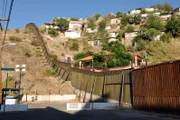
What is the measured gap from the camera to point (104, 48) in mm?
80000

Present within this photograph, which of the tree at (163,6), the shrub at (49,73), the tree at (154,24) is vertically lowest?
the shrub at (49,73)

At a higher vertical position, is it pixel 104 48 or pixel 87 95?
pixel 104 48

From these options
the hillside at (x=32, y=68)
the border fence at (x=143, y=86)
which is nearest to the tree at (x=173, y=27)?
the hillside at (x=32, y=68)

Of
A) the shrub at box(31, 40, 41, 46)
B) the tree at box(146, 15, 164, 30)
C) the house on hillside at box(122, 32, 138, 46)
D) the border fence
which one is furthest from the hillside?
the tree at box(146, 15, 164, 30)

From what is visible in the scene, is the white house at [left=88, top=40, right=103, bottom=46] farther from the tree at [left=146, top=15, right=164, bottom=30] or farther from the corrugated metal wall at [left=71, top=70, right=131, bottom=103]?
the corrugated metal wall at [left=71, top=70, right=131, bottom=103]

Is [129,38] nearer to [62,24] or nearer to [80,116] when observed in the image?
[62,24]

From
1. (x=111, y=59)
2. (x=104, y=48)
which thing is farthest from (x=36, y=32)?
(x=111, y=59)

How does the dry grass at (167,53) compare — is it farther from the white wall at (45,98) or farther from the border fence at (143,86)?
the white wall at (45,98)

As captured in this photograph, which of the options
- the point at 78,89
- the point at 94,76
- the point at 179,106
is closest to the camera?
the point at 179,106

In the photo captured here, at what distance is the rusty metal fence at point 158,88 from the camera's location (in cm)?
1881

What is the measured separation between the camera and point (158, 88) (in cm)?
2078

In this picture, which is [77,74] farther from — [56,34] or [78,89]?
[56,34]

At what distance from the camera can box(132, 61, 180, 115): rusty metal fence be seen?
61.7 ft

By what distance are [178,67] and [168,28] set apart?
65791 mm
